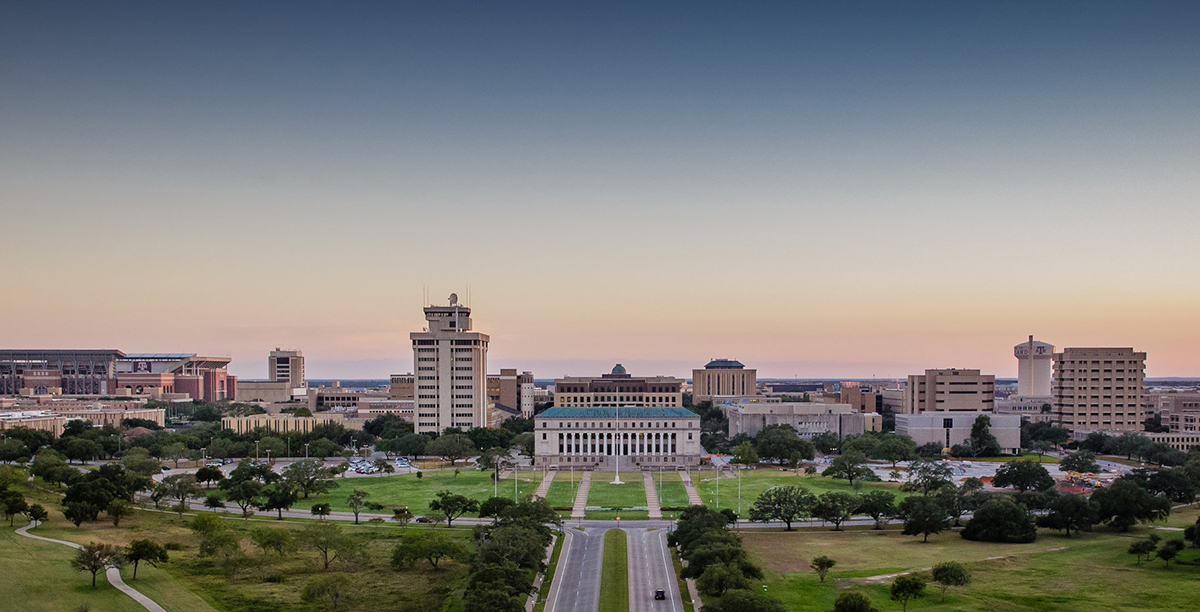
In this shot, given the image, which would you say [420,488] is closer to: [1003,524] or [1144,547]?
[1003,524]

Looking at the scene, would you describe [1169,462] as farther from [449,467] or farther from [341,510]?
[341,510]

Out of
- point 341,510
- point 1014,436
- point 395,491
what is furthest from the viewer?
point 1014,436

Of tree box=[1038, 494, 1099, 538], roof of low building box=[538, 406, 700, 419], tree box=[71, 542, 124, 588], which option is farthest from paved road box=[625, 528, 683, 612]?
roof of low building box=[538, 406, 700, 419]

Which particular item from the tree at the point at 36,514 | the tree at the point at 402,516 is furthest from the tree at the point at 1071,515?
the tree at the point at 36,514

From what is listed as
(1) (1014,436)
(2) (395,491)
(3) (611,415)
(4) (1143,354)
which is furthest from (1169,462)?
(2) (395,491)

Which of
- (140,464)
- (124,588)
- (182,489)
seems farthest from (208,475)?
(124,588)

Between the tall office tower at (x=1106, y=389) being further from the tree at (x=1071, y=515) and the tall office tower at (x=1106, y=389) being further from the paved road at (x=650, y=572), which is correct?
the paved road at (x=650, y=572)
